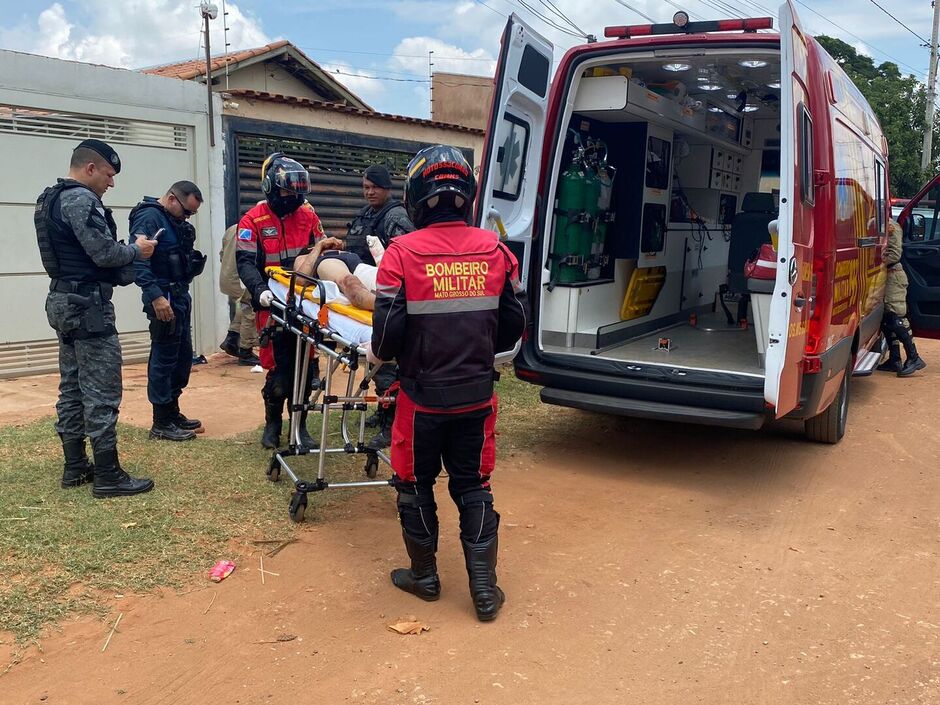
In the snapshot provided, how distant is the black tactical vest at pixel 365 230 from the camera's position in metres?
5.60

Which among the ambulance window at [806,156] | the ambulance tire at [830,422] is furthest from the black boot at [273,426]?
the ambulance tire at [830,422]

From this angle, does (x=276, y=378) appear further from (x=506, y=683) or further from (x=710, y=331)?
(x=710, y=331)

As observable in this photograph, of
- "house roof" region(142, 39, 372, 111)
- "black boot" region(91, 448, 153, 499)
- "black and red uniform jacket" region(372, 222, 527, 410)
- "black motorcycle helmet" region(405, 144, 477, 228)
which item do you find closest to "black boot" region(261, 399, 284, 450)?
"black boot" region(91, 448, 153, 499)

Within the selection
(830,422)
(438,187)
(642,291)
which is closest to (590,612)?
(438,187)

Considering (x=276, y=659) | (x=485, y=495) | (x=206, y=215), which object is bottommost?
(x=276, y=659)

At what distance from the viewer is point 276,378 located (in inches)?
214

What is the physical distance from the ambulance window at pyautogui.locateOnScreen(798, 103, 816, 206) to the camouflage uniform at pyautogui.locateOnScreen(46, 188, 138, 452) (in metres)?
3.57

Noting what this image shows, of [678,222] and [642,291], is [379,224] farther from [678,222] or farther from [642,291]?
[678,222]

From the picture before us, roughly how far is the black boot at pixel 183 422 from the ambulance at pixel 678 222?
240 centimetres

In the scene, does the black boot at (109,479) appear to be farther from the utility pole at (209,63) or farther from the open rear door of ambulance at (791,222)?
the utility pole at (209,63)

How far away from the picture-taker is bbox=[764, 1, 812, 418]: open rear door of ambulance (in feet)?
14.6

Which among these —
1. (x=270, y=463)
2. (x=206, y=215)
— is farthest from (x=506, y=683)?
(x=206, y=215)

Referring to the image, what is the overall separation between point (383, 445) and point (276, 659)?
2627mm

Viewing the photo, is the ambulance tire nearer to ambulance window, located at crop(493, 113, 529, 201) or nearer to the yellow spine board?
ambulance window, located at crop(493, 113, 529, 201)
